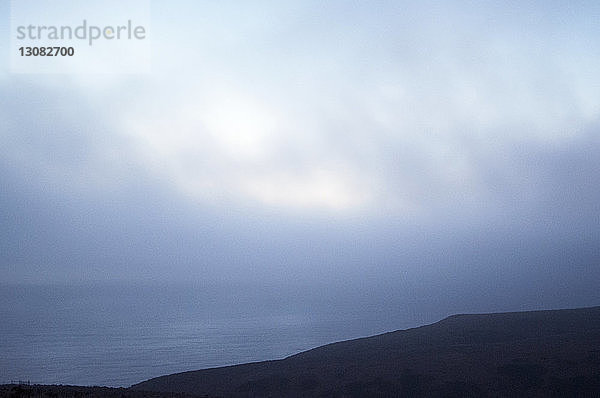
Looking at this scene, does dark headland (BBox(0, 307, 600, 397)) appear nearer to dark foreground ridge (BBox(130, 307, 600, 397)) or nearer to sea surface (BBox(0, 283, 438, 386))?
dark foreground ridge (BBox(130, 307, 600, 397))

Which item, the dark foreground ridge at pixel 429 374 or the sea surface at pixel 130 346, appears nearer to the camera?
the dark foreground ridge at pixel 429 374

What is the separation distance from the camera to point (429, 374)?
4388cm

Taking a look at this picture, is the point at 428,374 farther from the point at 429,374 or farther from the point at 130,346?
the point at 130,346

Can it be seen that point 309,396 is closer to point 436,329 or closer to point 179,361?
point 436,329

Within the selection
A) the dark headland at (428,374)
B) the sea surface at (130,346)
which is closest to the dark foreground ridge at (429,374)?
the dark headland at (428,374)

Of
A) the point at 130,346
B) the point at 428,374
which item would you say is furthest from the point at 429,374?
the point at 130,346

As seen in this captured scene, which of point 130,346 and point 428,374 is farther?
point 130,346

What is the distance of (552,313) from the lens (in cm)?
7644

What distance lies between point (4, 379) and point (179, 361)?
112 ft

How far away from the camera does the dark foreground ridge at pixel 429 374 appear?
3988 centimetres

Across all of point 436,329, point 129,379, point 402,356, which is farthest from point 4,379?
point 436,329

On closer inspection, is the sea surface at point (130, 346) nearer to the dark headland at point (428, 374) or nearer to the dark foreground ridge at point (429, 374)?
the dark foreground ridge at point (429, 374)

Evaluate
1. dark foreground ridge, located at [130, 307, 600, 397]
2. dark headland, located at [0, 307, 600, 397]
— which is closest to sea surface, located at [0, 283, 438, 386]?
dark foreground ridge, located at [130, 307, 600, 397]

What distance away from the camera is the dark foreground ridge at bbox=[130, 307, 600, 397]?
3988 cm
